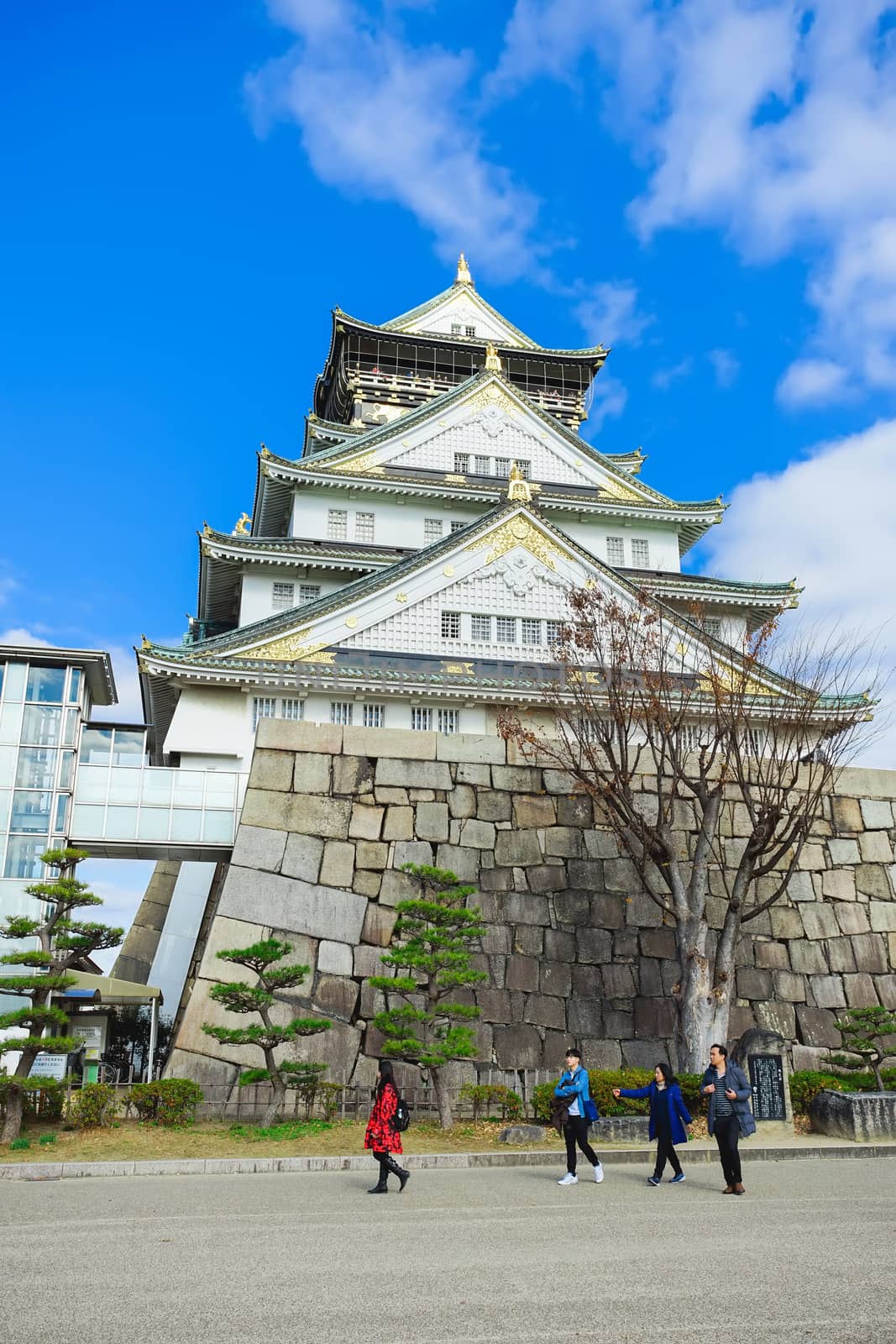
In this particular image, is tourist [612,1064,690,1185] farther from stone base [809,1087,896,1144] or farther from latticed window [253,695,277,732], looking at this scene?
latticed window [253,695,277,732]

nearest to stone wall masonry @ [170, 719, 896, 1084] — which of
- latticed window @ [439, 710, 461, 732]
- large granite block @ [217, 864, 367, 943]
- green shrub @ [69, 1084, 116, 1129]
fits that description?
large granite block @ [217, 864, 367, 943]

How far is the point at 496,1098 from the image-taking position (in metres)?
16.5

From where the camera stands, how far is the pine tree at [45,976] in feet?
44.3

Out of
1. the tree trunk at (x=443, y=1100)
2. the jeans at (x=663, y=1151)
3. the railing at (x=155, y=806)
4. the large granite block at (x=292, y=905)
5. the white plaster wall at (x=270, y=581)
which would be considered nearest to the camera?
Answer: the jeans at (x=663, y=1151)

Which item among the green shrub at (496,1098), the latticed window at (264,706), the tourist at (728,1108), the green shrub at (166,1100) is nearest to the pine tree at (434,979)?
the green shrub at (496,1098)

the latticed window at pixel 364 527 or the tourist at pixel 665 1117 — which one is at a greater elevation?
the latticed window at pixel 364 527

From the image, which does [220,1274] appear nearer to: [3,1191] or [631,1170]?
[3,1191]

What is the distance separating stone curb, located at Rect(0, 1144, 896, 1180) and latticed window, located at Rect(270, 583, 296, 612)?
52.6ft

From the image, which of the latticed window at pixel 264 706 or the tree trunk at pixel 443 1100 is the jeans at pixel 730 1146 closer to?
the tree trunk at pixel 443 1100

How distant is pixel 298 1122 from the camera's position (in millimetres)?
15422

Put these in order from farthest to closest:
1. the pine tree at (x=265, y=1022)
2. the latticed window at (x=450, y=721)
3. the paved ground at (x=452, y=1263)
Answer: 1. the latticed window at (x=450, y=721)
2. the pine tree at (x=265, y=1022)
3. the paved ground at (x=452, y=1263)

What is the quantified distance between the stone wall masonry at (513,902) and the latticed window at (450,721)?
119cm

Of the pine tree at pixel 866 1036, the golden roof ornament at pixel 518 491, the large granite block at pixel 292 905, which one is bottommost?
the pine tree at pixel 866 1036

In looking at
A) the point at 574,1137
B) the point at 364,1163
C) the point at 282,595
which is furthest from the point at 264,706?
the point at 574,1137
